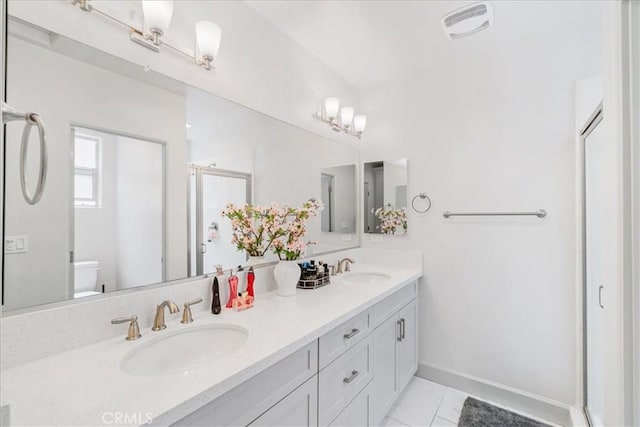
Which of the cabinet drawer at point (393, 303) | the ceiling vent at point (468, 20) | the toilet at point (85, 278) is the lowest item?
the cabinet drawer at point (393, 303)

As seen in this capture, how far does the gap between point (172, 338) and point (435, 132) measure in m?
2.17

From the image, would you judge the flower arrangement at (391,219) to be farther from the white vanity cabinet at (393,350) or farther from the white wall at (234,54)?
the white wall at (234,54)

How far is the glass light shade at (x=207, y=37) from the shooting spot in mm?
1314

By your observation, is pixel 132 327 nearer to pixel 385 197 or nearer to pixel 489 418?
pixel 385 197

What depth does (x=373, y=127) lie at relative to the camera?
8.55 ft

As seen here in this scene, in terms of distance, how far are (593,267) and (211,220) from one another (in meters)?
2.04

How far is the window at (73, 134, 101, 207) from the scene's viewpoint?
104cm

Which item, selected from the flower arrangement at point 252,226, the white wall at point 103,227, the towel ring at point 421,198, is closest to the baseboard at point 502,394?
the towel ring at point 421,198

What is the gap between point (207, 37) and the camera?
52.4 inches

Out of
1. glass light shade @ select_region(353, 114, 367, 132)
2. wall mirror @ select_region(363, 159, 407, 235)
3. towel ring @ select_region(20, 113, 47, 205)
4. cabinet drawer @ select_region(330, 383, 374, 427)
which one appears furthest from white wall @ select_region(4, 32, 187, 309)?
wall mirror @ select_region(363, 159, 407, 235)

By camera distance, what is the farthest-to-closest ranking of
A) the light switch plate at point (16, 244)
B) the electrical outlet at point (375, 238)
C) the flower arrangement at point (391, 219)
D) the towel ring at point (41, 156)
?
the electrical outlet at point (375, 238)
the flower arrangement at point (391, 219)
the light switch plate at point (16, 244)
the towel ring at point (41, 156)

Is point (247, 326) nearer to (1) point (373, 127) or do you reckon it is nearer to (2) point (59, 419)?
(2) point (59, 419)

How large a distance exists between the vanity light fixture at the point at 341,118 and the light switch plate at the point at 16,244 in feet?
5.75

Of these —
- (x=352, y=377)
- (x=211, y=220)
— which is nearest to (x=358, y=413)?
(x=352, y=377)
